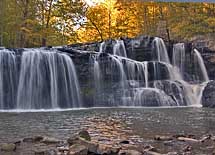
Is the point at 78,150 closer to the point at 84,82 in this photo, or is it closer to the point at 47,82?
the point at 47,82

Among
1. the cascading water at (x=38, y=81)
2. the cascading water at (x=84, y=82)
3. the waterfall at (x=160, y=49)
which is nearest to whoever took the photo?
the cascading water at (x=38, y=81)

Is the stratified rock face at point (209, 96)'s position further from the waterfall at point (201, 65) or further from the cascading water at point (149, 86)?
the waterfall at point (201, 65)

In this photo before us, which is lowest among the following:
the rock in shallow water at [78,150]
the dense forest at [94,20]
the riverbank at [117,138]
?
the riverbank at [117,138]

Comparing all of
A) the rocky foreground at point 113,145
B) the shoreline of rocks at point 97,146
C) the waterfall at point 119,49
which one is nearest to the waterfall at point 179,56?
the waterfall at point 119,49

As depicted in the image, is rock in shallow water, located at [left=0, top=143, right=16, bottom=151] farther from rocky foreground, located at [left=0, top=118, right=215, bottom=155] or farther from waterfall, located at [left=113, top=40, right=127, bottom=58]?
waterfall, located at [left=113, top=40, right=127, bottom=58]

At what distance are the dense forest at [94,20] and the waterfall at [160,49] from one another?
779 cm

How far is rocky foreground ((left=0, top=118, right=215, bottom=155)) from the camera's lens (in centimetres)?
786

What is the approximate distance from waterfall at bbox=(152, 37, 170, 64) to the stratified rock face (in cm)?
577

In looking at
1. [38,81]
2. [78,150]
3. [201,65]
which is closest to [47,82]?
[38,81]

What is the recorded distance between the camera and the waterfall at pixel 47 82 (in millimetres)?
22203

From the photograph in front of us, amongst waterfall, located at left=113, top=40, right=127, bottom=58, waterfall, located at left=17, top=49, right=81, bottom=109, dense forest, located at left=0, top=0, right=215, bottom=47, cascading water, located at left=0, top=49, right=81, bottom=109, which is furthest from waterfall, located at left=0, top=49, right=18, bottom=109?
dense forest, located at left=0, top=0, right=215, bottom=47

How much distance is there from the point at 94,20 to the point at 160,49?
10598mm

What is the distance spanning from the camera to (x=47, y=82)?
23.1 metres

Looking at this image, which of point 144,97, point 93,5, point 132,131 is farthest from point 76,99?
point 93,5
